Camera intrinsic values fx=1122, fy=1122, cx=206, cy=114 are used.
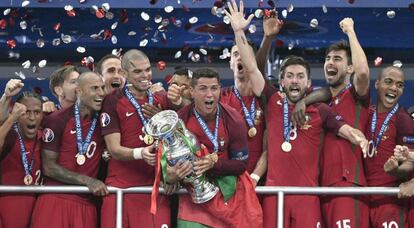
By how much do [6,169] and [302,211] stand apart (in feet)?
6.46

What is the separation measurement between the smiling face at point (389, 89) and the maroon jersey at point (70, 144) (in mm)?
1852

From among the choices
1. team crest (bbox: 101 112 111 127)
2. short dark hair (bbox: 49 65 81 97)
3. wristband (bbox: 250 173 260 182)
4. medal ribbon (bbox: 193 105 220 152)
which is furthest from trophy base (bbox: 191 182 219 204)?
short dark hair (bbox: 49 65 81 97)

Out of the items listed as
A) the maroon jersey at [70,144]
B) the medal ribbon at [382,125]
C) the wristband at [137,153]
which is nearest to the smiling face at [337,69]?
the medal ribbon at [382,125]

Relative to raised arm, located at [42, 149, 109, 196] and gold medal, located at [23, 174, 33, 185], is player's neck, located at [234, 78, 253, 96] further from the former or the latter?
gold medal, located at [23, 174, 33, 185]

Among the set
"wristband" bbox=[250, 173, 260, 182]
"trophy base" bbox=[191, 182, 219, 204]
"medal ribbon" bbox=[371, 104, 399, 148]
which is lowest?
"trophy base" bbox=[191, 182, 219, 204]

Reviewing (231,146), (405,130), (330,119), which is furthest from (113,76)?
(405,130)

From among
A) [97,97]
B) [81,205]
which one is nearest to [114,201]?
[81,205]

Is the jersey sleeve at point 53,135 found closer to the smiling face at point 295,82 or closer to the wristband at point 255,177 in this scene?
the wristband at point 255,177

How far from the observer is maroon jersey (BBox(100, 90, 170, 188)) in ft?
23.6

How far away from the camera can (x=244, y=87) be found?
752cm

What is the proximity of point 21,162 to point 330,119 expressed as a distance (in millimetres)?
2044

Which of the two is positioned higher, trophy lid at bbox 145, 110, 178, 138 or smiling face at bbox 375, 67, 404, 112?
smiling face at bbox 375, 67, 404, 112

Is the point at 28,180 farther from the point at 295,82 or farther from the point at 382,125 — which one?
the point at 382,125

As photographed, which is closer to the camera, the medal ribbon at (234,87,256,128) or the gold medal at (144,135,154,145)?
the gold medal at (144,135,154,145)
